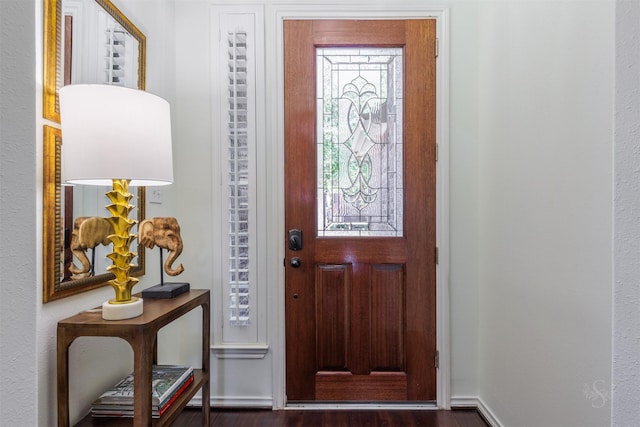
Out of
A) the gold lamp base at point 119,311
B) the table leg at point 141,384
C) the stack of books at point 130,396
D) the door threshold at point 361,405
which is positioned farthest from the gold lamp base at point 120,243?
the door threshold at point 361,405

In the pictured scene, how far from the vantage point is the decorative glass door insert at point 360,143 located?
1.91 meters

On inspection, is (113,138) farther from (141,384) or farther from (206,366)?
(206,366)

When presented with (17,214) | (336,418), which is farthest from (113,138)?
(336,418)

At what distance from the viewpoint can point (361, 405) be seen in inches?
74.1

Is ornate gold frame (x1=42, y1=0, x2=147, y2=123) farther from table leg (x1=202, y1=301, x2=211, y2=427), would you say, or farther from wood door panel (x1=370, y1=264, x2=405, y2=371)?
wood door panel (x1=370, y1=264, x2=405, y2=371)

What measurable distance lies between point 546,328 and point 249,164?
1619 millimetres

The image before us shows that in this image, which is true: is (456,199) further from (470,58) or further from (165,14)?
(165,14)

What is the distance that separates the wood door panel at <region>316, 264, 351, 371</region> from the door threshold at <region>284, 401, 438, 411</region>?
0.20 metres

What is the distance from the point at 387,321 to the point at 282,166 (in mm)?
1072

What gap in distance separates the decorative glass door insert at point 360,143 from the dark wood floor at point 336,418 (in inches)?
38.8

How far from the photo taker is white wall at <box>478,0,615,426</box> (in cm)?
106

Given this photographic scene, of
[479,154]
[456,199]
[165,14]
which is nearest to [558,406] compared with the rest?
[456,199]

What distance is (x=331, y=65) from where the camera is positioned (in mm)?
1911

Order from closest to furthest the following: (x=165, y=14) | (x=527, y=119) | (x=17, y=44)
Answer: (x=17, y=44), (x=527, y=119), (x=165, y=14)
